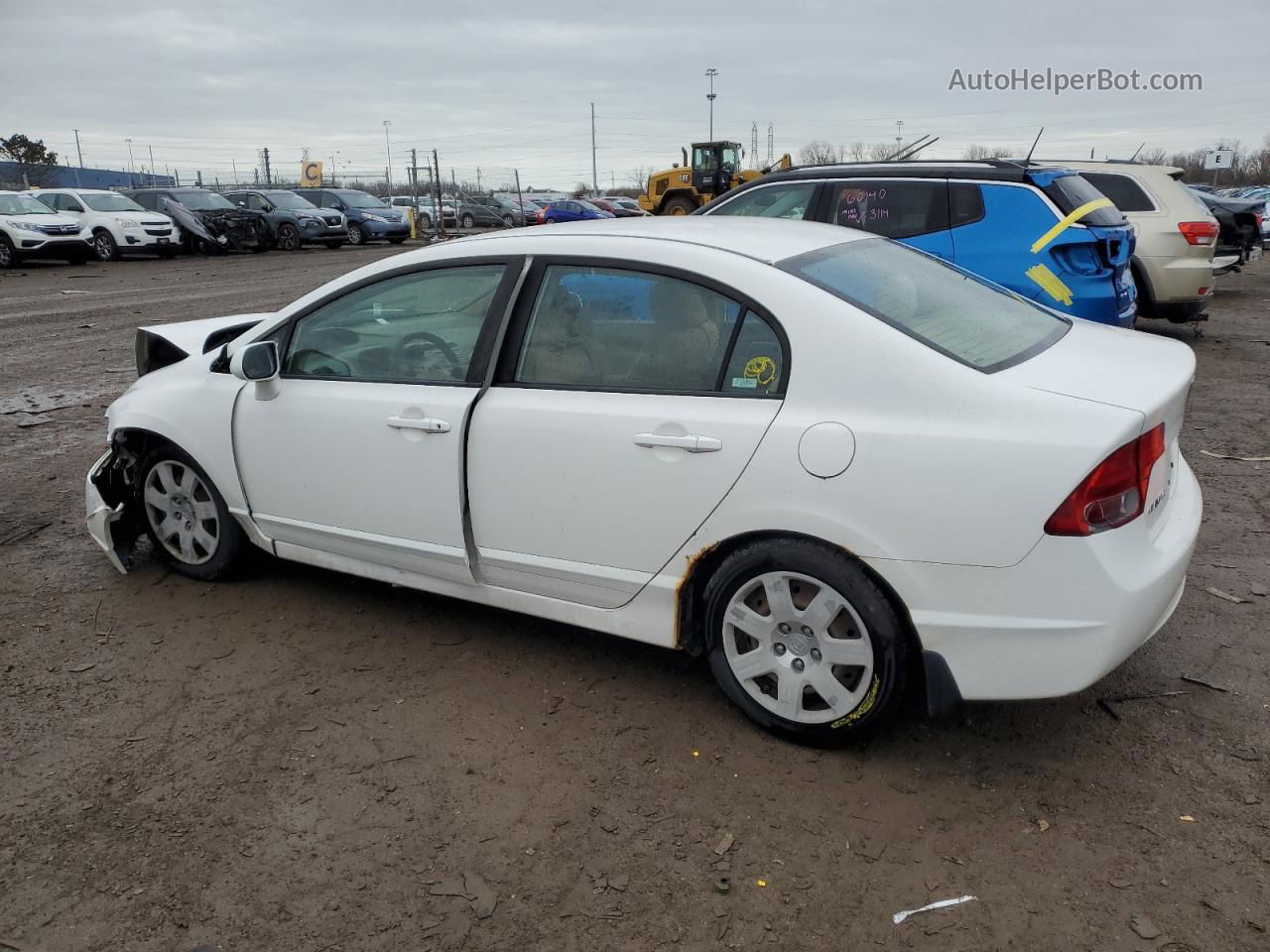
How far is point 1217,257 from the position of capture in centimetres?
1334

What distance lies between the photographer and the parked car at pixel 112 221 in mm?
22500

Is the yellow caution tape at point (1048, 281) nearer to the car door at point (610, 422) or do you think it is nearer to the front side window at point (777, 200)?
the front side window at point (777, 200)

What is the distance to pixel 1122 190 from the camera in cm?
996

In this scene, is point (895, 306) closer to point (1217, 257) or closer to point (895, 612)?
point (895, 612)

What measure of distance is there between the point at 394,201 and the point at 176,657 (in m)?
45.9

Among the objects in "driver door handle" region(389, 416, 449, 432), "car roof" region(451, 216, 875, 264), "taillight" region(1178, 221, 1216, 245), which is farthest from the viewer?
"taillight" region(1178, 221, 1216, 245)

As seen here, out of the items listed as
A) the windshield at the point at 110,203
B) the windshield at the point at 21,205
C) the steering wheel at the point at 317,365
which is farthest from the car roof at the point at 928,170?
the windshield at the point at 110,203

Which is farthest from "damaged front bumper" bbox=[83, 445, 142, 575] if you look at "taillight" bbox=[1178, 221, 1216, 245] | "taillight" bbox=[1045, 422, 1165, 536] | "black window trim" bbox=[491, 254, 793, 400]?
"taillight" bbox=[1178, 221, 1216, 245]

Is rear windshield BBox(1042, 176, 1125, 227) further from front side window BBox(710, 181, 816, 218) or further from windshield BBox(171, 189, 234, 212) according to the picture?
windshield BBox(171, 189, 234, 212)

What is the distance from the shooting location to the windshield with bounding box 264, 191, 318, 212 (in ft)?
90.2

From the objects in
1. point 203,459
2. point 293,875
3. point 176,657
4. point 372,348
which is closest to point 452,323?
point 372,348

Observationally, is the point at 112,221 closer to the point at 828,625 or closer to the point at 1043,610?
the point at 828,625

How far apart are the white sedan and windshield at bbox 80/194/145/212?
2217 cm

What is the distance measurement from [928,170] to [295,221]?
22.6 meters
